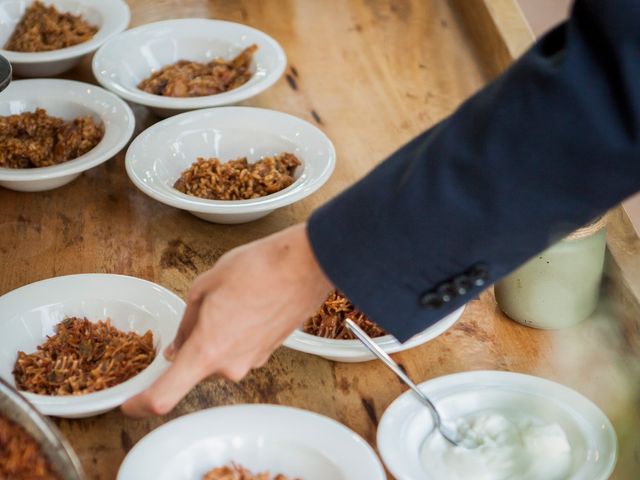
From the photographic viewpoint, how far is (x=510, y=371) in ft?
4.48

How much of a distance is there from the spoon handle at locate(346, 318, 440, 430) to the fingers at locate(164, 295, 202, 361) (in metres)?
0.30

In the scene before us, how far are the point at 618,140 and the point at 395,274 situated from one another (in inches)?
9.6

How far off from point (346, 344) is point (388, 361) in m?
0.09

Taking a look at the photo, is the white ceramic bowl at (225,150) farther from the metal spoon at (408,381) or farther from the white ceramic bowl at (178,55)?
the metal spoon at (408,381)

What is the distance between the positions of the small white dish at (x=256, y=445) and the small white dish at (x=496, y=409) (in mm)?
53

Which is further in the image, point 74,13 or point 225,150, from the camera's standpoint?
point 74,13

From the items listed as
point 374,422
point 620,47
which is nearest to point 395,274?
point 620,47

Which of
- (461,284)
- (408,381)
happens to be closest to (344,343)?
(408,381)

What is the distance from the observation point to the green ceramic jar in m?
1.36

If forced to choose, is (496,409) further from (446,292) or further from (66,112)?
(66,112)

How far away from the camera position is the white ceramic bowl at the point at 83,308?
1350mm

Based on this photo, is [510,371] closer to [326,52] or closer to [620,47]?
[620,47]

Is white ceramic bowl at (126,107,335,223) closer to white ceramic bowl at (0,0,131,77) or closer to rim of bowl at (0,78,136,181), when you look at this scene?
rim of bowl at (0,78,136,181)

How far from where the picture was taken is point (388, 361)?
4.11ft
